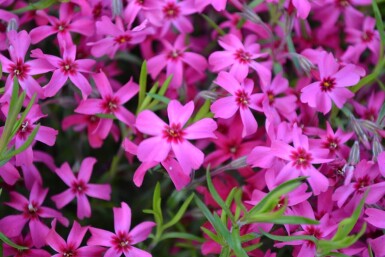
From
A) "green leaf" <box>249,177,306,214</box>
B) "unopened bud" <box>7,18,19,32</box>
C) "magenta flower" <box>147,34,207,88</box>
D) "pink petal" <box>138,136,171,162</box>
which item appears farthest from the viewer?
"magenta flower" <box>147,34,207,88</box>

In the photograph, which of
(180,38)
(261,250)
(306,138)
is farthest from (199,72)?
(261,250)

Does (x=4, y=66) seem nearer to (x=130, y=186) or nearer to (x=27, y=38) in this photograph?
(x=27, y=38)

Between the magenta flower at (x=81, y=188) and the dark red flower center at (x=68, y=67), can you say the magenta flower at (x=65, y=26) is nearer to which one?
the dark red flower center at (x=68, y=67)

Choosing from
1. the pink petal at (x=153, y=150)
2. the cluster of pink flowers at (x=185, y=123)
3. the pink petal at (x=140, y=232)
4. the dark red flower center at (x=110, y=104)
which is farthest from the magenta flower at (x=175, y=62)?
the pink petal at (x=140, y=232)

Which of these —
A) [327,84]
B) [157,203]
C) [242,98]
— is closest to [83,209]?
[157,203]

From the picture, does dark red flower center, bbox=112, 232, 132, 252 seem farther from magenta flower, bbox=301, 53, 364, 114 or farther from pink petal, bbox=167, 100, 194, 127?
magenta flower, bbox=301, 53, 364, 114

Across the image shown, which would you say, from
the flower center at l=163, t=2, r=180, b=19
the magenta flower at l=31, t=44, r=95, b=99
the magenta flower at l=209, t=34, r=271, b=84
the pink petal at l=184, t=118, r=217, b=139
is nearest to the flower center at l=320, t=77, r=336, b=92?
the magenta flower at l=209, t=34, r=271, b=84
